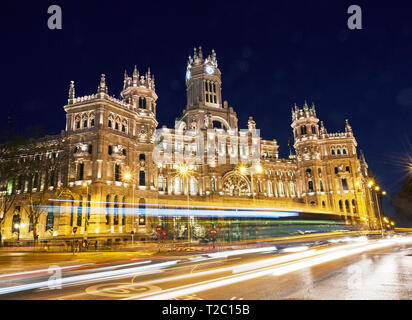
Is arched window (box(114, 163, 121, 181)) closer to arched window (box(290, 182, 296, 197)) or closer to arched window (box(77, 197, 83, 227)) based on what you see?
arched window (box(77, 197, 83, 227))

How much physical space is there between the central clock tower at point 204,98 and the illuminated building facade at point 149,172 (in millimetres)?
303

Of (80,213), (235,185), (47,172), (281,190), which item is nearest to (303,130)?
(281,190)

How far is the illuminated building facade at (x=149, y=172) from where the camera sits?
152ft

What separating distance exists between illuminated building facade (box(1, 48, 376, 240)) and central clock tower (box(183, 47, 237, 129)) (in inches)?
11.9

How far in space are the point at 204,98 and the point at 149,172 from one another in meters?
34.9

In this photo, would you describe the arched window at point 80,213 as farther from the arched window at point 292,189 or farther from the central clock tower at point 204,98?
the arched window at point 292,189

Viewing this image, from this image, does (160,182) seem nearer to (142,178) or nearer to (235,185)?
(142,178)

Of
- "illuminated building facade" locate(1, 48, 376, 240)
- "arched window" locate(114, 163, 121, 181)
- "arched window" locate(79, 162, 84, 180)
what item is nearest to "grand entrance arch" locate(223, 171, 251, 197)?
"illuminated building facade" locate(1, 48, 376, 240)

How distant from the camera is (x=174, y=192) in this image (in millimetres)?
60562

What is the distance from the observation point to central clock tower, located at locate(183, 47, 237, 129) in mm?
77875
